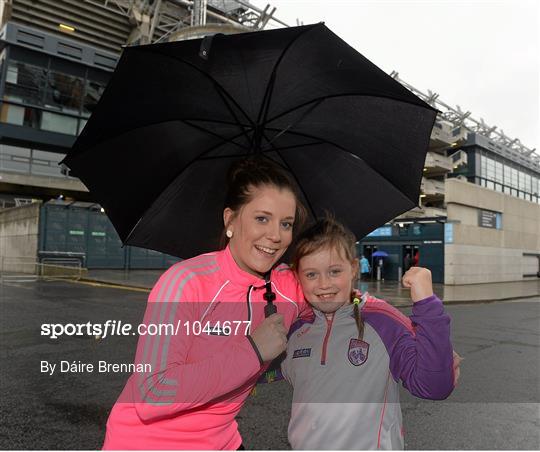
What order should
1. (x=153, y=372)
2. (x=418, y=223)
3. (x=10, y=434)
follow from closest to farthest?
(x=153, y=372) → (x=10, y=434) → (x=418, y=223)

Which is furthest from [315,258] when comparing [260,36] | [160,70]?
[160,70]

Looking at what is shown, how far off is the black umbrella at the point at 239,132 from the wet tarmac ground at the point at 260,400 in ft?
7.29

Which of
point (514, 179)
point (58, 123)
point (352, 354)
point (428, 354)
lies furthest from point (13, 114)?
point (514, 179)

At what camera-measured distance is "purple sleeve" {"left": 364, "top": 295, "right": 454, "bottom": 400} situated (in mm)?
1527

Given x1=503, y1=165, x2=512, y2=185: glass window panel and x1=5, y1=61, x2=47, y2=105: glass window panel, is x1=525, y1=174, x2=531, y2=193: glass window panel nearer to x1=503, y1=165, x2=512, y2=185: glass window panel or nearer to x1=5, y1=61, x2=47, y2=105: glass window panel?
x1=503, y1=165, x2=512, y2=185: glass window panel

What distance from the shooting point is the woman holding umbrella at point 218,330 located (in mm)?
1285

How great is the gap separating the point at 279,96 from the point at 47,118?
36169 mm

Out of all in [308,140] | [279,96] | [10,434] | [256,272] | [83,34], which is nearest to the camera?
[256,272]

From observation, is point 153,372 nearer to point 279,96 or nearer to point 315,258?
point 315,258

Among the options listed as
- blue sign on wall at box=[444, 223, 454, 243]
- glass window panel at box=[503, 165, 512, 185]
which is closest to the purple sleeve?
blue sign on wall at box=[444, 223, 454, 243]

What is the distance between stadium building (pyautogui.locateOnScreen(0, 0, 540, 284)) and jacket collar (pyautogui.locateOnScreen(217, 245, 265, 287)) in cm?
1972

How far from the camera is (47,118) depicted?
32.8m

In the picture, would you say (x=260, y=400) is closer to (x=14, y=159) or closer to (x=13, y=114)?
(x=14, y=159)

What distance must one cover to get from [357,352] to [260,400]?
3321 mm
